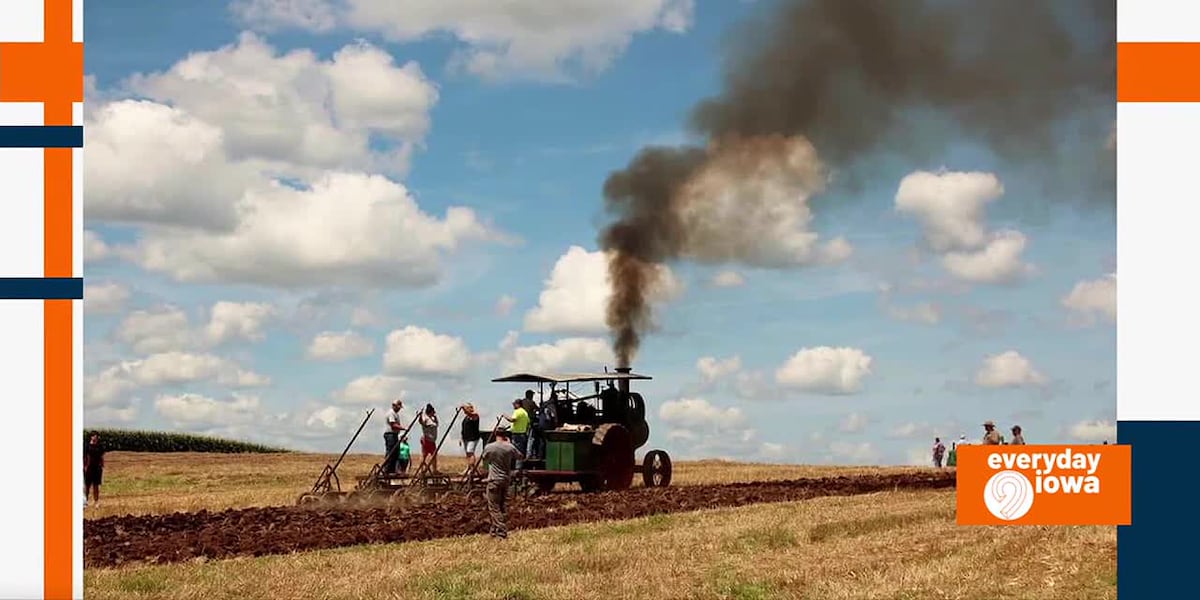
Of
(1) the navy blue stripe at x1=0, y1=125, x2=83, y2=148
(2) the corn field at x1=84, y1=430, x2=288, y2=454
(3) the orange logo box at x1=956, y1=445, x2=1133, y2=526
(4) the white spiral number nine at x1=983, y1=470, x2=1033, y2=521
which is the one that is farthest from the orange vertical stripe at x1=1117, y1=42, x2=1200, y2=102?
(2) the corn field at x1=84, y1=430, x2=288, y2=454

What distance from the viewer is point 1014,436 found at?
121 ft

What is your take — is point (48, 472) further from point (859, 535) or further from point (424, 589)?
point (859, 535)

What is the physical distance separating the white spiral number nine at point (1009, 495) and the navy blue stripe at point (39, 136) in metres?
10.9

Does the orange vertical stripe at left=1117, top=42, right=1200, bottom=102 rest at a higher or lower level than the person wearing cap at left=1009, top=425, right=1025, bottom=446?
higher

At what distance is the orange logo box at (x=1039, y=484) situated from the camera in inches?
545

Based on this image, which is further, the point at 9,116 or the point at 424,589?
the point at 424,589

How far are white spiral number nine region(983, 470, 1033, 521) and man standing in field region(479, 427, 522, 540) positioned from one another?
802cm

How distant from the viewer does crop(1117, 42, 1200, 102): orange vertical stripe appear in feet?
42.5

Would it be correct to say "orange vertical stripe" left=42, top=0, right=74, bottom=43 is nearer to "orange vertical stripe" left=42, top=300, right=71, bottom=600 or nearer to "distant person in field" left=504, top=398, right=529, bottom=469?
"orange vertical stripe" left=42, top=300, right=71, bottom=600

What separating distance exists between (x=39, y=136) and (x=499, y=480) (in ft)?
32.1

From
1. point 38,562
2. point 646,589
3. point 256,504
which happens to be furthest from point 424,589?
point 256,504

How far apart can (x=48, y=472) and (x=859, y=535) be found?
12.8 m

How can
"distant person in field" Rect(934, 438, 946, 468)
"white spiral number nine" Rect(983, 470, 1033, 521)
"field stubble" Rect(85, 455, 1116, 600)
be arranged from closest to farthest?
"field stubble" Rect(85, 455, 1116, 600), "white spiral number nine" Rect(983, 470, 1033, 521), "distant person in field" Rect(934, 438, 946, 468)

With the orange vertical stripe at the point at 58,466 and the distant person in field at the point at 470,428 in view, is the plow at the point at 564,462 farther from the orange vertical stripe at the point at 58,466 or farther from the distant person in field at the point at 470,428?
the orange vertical stripe at the point at 58,466
